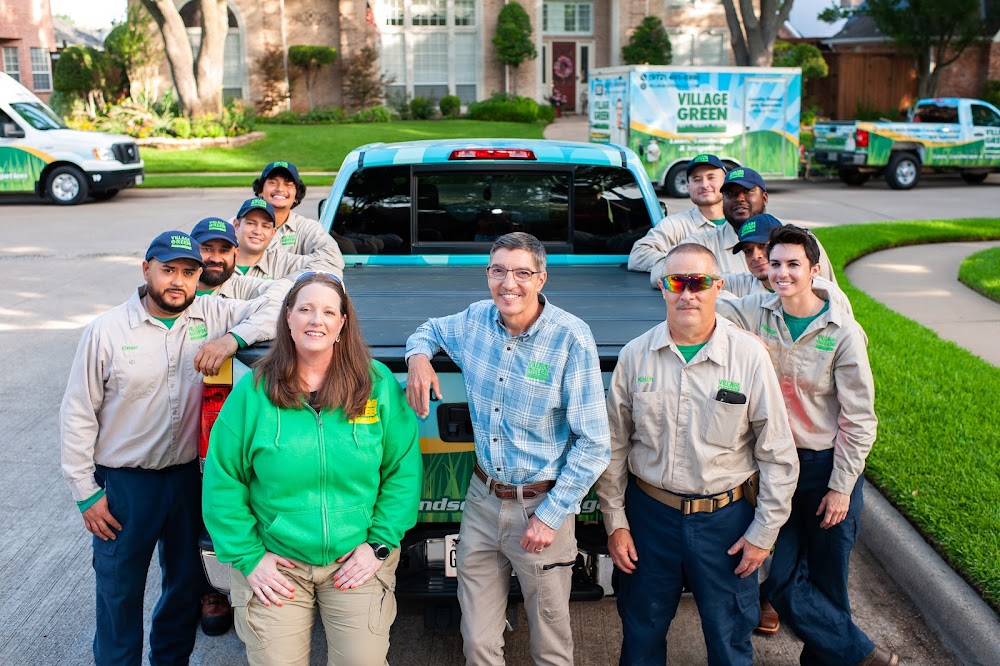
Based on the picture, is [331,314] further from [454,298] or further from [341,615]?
[454,298]

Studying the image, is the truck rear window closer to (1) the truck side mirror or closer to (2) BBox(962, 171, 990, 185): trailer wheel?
(1) the truck side mirror

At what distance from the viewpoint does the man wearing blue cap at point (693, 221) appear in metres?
5.28

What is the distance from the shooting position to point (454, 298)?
449cm

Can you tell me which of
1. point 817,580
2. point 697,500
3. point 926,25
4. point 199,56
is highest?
point 926,25

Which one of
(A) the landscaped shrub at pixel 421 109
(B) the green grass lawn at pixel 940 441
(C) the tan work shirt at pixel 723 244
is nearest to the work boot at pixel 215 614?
(C) the tan work shirt at pixel 723 244

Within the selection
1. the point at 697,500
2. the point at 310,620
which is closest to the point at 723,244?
the point at 697,500

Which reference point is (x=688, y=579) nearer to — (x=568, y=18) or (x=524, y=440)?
(x=524, y=440)

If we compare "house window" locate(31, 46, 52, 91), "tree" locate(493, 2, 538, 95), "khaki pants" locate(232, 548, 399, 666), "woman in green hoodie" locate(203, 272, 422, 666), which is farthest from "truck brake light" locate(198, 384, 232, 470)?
"house window" locate(31, 46, 52, 91)

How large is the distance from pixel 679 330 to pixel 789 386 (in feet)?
1.99

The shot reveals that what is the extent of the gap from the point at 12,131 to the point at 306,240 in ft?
51.6

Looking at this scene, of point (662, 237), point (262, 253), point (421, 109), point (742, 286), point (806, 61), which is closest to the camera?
point (742, 286)

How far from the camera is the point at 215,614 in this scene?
4.27m

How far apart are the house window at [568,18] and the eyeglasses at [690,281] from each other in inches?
1549

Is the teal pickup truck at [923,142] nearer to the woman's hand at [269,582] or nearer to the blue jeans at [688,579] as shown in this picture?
the blue jeans at [688,579]
